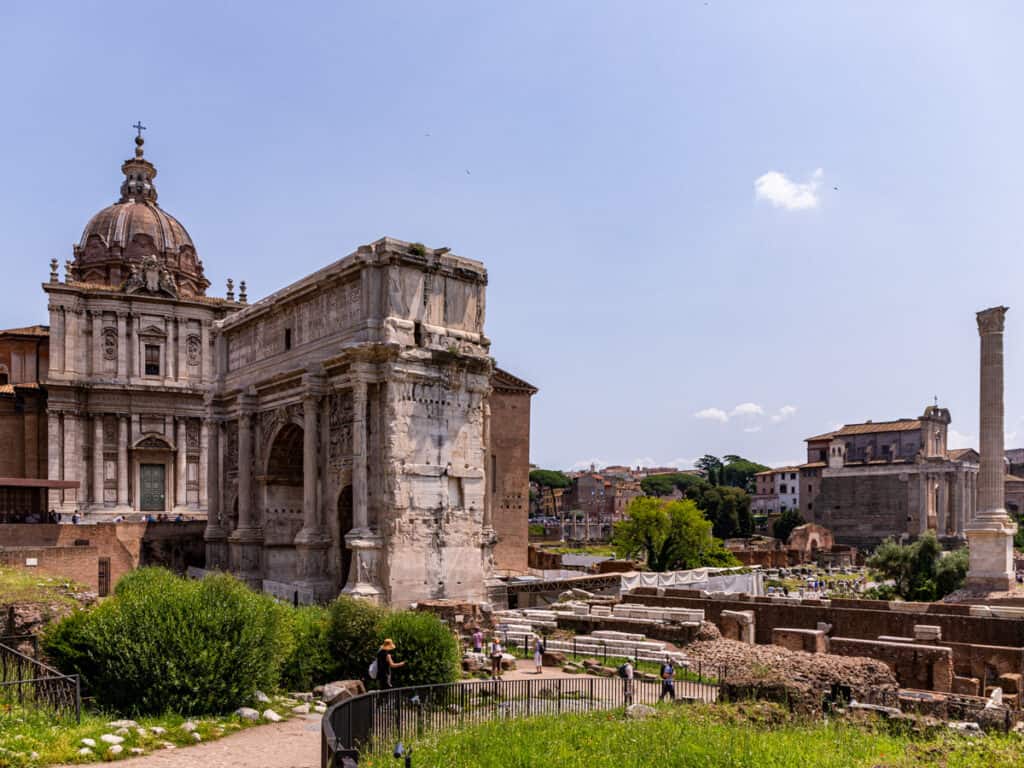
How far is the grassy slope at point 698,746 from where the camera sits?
365 inches

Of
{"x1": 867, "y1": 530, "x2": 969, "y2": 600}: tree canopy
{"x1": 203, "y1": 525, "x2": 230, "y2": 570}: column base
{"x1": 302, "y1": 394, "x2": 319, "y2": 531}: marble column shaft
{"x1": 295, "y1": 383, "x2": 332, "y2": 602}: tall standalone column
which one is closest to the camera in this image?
{"x1": 295, "y1": 383, "x2": 332, "y2": 602}: tall standalone column

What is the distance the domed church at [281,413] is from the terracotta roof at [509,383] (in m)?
0.43

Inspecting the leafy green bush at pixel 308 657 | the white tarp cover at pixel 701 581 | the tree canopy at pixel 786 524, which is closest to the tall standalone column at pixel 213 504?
the white tarp cover at pixel 701 581

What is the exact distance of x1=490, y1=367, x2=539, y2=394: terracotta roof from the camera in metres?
48.2

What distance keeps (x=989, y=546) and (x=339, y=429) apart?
22750 millimetres

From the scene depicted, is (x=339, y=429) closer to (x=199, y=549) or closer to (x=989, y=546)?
(x=199, y=549)

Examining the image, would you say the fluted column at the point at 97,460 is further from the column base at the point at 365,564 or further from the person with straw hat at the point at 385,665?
the person with straw hat at the point at 385,665

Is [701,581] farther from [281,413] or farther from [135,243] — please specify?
[135,243]

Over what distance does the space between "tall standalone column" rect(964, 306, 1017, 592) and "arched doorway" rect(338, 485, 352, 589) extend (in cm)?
2150

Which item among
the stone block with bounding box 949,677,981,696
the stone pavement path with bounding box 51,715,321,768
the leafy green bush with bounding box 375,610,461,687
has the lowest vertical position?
the stone block with bounding box 949,677,981,696

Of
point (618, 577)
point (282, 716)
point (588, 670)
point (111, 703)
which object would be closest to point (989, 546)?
point (618, 577)

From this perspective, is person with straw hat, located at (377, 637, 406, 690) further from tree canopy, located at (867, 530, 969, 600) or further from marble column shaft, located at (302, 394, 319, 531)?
tree canopy, located at (867, 530, 969, 600)

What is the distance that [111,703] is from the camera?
1353 centimetres

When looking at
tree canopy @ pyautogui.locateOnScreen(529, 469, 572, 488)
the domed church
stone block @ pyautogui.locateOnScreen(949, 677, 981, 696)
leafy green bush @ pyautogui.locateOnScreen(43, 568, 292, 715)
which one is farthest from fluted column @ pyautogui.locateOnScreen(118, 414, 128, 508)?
tree canopy @ pyautogui.locateOnScreen(529, 469, 572, 488)
